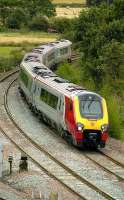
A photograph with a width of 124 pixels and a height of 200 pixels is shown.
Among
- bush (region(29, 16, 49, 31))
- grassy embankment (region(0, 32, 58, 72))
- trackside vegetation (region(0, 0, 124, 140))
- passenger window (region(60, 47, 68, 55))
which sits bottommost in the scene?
bush (region(29, 16, 49, 31))

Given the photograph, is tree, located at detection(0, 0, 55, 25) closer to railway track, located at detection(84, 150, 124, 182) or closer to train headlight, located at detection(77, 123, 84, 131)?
train headlight, located at detection(77, 123, 84, 131)

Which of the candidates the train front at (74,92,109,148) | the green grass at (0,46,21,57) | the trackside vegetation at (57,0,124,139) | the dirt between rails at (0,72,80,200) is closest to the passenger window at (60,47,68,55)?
the trackside vegetation at (57,0,124,139)

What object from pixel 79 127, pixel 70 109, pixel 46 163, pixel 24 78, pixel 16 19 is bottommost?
pixel 16 19

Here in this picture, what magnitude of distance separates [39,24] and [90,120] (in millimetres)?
90004

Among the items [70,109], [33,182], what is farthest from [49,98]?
[33,182]

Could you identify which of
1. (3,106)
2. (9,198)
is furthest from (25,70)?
(9,198)

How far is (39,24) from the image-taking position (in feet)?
371

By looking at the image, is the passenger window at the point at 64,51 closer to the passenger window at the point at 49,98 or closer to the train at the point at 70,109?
the train at the point at 70,109

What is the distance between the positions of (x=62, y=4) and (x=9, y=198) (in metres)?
156

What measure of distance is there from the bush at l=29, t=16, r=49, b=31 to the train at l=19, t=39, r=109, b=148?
→ 258 feet

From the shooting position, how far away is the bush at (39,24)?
4424 inches

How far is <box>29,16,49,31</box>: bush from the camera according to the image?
11238 centimetres

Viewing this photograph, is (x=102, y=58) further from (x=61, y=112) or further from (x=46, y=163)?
(x=46, y=163)

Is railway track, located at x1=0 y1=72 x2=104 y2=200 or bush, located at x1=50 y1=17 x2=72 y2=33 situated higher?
railway track, located at x1=0 y1=72 x2=104 y2=200
